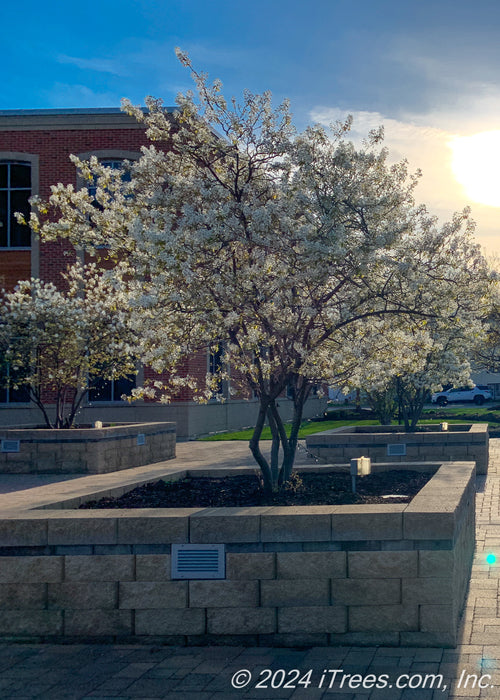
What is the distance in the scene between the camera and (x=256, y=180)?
796cm

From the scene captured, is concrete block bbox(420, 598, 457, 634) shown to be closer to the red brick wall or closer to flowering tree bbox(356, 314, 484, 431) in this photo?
flowering tree bbox(356, 314, 484, 431)

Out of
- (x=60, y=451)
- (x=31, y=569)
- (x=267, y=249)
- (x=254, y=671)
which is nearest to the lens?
(x=254, y=671)

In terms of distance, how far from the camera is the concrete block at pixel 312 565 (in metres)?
5.62

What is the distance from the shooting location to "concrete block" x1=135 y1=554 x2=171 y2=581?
18.7 feet

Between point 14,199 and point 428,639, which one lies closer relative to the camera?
point 428,639

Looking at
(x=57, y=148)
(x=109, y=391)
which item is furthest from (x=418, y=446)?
(x=57, y=148)

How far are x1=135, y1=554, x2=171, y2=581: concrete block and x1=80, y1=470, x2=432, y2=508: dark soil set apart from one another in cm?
165

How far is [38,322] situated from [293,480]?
31.0 ft

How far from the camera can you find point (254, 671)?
504 cm

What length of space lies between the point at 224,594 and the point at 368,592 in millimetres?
999

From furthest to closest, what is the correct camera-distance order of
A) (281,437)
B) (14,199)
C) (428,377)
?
(14,199) < (428,377) < (281,437)

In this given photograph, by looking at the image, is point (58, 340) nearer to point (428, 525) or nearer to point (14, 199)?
point (14, 199)

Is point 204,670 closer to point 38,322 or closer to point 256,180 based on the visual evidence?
point 256,180

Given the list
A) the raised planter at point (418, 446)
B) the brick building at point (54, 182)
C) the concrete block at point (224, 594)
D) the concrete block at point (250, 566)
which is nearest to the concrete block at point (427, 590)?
the concrete block at point (250, 566)
